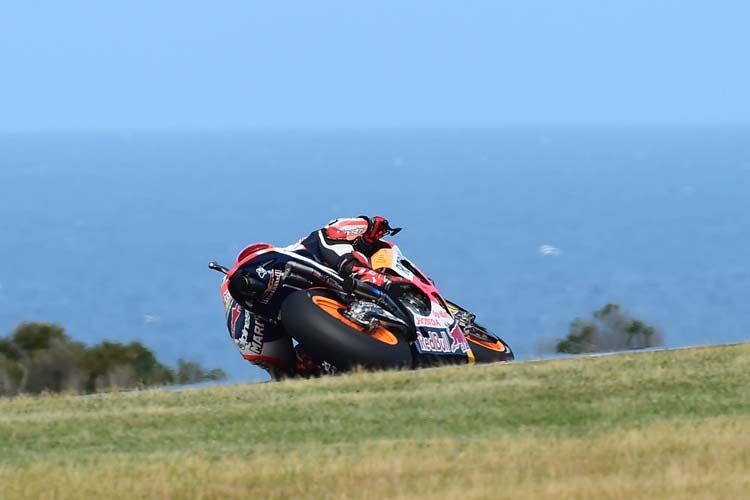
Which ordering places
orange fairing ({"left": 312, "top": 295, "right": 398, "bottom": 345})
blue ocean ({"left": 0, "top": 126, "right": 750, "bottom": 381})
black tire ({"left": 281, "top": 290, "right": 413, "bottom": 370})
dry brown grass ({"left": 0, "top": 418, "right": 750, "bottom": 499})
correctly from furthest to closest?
blue ocean ({"left": 0, "top": 126, "right": 750, "bottom": 381}) < orange fairing ({"left": 312, "top": 295, "right": 398, "bottom": 345}) < black tire ({"left": 281, "top": 290, "right": 413, "bottom": 370}) < dry brown grass ({"left": 0, "top": 418, "right": 750, "bottom": 499})

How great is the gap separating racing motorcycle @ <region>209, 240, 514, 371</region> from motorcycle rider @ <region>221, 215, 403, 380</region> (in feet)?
0.44

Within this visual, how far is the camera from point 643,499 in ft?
30.3

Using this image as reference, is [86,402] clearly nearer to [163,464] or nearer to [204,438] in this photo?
[204,438]

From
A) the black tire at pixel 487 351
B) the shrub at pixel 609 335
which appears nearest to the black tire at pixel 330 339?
the black tire at pixel 487 351

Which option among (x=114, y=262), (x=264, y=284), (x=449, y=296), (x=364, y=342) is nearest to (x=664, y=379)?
(x=364, y=342)

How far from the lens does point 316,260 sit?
1727 cm

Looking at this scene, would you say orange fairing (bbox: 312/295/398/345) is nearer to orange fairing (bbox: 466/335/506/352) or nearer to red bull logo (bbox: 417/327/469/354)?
red bull logo (bbox: 417/327/469/354)

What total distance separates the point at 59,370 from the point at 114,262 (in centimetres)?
11684

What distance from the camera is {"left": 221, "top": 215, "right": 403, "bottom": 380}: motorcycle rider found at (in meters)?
17.1

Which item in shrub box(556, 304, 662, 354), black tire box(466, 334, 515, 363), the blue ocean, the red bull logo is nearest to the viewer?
the red bull logo

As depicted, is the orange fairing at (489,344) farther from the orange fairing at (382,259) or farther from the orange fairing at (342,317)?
the orange fairing at (342,317)

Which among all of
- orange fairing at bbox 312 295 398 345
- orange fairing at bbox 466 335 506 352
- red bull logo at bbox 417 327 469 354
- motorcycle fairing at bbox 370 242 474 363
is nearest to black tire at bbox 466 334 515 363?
orange fairing at bbox 466 335 506 352

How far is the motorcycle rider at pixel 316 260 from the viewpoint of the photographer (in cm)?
1709

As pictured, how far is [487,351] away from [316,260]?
242 centimetres
